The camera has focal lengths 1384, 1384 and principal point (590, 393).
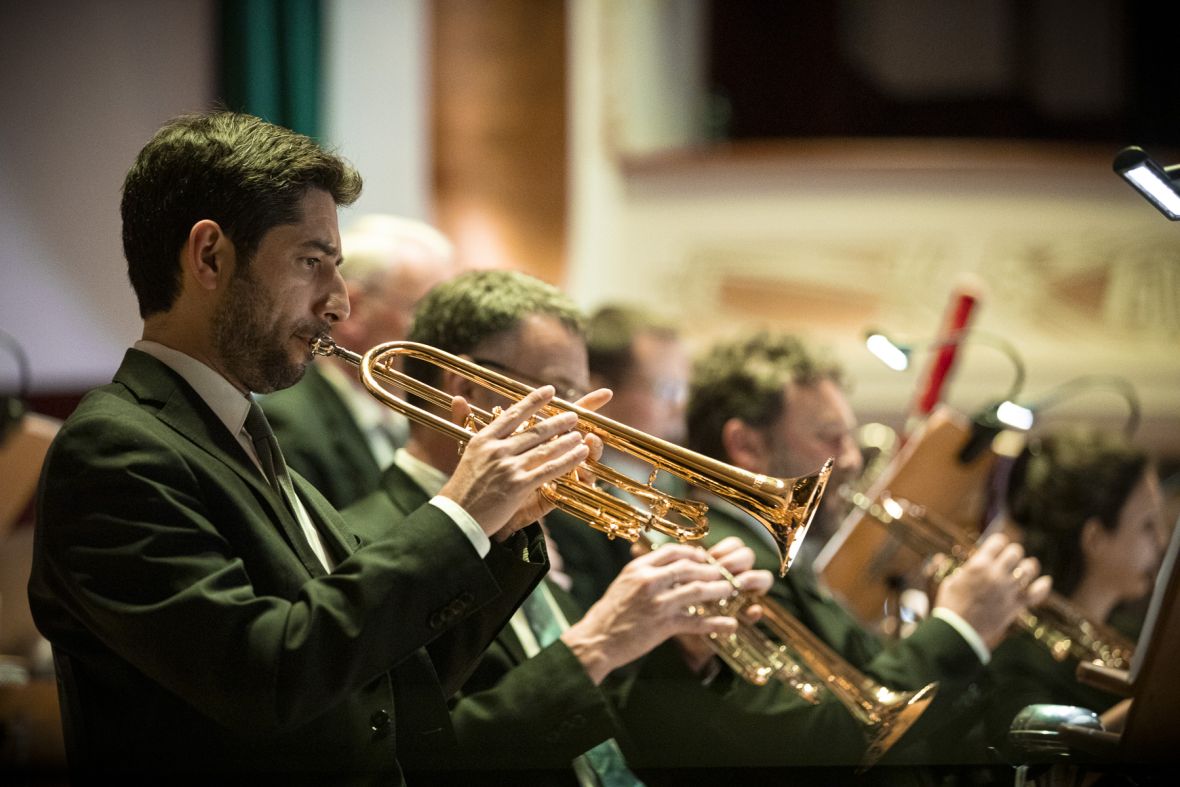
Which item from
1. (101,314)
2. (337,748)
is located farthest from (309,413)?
(101,314)

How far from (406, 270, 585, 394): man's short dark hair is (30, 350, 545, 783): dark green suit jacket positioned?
0.89 meters

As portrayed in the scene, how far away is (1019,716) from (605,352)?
212 cm

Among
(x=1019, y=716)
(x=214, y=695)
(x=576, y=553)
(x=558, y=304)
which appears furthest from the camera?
(x=576, y=553)

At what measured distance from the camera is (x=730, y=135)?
890 centimetres

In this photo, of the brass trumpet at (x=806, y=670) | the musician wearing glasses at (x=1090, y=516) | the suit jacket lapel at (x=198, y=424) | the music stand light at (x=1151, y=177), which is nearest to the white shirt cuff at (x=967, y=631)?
the brass trumpet at (x=806, y=670)

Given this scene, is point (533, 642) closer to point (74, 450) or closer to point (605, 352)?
point (74, 450)

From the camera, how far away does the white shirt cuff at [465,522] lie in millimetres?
1899

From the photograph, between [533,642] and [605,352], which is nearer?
[533,642]

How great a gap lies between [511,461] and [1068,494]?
8.89 feet

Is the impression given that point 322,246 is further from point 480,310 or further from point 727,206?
point 727,206

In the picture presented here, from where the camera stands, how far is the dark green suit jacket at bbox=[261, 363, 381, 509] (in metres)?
3.86

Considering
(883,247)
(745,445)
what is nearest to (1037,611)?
(745,445)

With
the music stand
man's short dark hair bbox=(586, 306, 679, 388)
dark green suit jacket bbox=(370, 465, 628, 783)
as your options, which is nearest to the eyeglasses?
dark green suit jacket bbox=(370, 465, 628, 783)

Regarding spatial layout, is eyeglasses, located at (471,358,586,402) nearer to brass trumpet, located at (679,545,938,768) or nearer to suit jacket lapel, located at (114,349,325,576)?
brass trumpet, located at (679,545,938,768)
